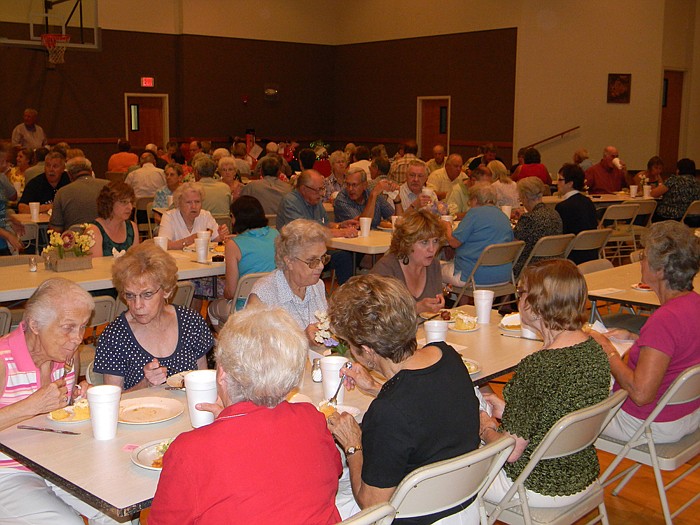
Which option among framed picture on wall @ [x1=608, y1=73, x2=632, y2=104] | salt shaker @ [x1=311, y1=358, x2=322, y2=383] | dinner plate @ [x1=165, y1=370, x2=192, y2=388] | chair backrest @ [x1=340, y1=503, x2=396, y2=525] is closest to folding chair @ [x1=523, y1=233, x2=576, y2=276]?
salt shaker @ [x1=311, y1=358, x2=322, y2=383]

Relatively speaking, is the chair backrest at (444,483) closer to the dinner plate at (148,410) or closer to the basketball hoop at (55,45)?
the dinner plate at (148,410)

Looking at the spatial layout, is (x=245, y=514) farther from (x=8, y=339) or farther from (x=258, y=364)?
(x=8, y=339)

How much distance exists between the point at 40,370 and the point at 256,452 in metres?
1.23

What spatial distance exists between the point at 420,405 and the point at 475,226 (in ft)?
13.2

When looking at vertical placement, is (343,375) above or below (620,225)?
below

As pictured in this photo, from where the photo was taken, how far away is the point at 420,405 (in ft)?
6.77

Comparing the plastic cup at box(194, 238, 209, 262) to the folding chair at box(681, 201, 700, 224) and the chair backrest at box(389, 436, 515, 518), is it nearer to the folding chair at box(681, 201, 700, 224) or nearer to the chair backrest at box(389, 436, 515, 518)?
the chair backrest at box(389, 436, 515, 518)

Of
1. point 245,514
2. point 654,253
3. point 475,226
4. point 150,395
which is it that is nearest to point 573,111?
point 475,226

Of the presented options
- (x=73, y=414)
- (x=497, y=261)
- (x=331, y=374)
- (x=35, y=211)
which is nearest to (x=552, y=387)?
(x=331, y=374)

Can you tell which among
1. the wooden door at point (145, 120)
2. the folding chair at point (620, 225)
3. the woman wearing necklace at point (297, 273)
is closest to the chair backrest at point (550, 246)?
the folding chair at point (620, 225)

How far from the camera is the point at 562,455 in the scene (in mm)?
2406

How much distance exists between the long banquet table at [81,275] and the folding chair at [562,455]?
2.84m

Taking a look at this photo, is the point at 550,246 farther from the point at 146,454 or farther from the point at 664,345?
the point at 146,454

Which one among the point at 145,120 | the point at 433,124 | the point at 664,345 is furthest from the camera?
the point at 433,124
